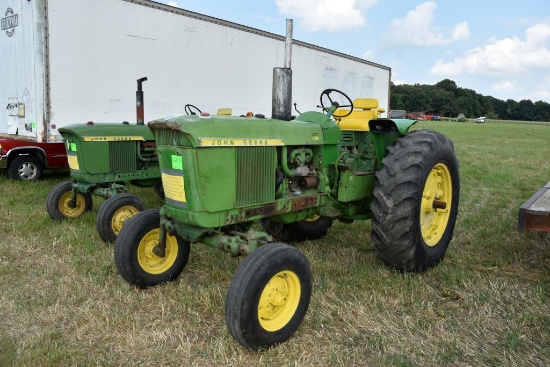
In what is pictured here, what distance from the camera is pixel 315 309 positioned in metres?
3.13

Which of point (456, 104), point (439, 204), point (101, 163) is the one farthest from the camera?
point (456, 104)

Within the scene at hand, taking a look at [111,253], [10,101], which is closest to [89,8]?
[10,101]

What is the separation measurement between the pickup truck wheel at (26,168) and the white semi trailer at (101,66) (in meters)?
0.01

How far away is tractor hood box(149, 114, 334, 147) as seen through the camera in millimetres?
2715

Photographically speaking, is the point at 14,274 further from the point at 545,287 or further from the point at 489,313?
the point at 545,287

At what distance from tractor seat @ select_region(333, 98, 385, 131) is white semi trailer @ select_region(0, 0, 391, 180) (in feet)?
13.5

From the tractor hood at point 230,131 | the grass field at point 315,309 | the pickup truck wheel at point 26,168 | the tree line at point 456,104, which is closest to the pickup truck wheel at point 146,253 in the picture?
the grass field at point 315,309

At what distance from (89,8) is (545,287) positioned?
6.57 meters

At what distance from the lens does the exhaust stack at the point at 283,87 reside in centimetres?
323

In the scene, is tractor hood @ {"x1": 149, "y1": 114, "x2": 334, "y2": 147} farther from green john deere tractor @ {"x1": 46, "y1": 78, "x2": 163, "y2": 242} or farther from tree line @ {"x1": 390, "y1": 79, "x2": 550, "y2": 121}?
tree line @ {"x1": 390, "y1": 79, "x2": 550, "y2": 121}

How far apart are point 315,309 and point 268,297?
55 centimetres

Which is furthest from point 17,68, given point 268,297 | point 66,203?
point 268,297

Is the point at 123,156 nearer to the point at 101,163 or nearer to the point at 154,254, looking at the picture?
the point at 101,163

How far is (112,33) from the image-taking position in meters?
6.93
